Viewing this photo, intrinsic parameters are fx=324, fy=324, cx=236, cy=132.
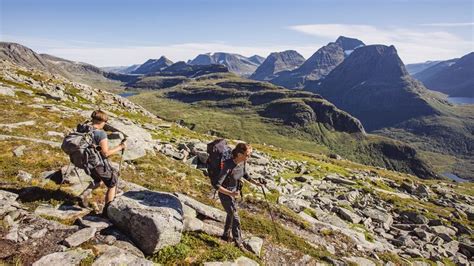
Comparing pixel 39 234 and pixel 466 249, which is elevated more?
pixel 39 234

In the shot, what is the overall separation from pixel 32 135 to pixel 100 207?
12.8 metres

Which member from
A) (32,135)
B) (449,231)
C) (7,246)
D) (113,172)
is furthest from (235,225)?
(449,231)

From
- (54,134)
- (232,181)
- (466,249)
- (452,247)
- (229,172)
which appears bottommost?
(466,249)

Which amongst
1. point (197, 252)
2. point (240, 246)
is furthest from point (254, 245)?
point (197, 252)

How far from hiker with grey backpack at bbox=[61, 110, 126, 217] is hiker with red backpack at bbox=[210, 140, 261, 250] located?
389 centimetres

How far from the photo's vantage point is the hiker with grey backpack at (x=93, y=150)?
37.2 feet

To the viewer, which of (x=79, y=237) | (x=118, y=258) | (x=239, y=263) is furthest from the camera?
(x=239, y=263)

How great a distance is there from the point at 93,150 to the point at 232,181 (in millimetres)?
5212

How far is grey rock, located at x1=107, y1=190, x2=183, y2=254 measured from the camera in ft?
35.4

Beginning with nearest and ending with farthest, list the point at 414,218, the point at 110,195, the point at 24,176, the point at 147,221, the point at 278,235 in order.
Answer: the point at 147,221, the point at 110,195, the point at 24,176, the point at 278,235, the point at 414,218

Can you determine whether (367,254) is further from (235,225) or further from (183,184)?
(183,184)

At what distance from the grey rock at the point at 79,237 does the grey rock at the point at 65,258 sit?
40 cm

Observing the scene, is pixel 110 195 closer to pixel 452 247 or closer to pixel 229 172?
pixel 229 172

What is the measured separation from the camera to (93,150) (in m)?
11.7
